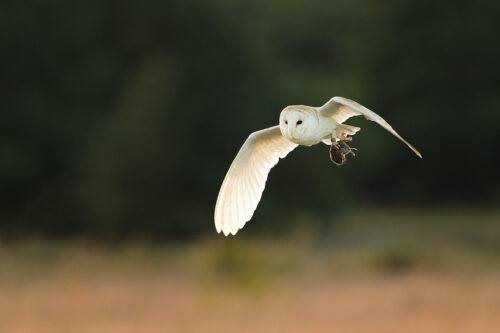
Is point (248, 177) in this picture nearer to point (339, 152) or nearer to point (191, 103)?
point (339, 152)

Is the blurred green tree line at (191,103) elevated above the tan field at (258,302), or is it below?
above

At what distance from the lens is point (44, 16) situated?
1903 centimetres

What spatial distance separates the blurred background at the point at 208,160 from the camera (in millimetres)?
12883

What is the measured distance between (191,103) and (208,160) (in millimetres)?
1152

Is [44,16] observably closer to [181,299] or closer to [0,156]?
[0,156]

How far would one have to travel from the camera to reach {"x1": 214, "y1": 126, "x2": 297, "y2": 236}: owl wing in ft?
12.6

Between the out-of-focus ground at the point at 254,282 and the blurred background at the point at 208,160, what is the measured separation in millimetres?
53

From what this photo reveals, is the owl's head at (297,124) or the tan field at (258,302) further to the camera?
the tan field at (258,302)

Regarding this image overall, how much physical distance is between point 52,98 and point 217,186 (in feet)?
15.6

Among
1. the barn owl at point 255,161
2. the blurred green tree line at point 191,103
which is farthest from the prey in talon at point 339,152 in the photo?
the blurred green tree line at point 191,103

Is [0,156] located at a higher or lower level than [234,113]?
higher

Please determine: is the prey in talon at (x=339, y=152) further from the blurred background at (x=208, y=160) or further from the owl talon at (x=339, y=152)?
the blurred background at (x=208, y=160)

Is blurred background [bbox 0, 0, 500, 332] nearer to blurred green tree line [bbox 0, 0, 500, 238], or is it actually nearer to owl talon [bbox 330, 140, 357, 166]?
blurred green tree line [bbox 0, 0, 500, 238]

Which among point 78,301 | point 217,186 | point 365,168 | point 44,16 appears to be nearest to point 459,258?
point 217,186
